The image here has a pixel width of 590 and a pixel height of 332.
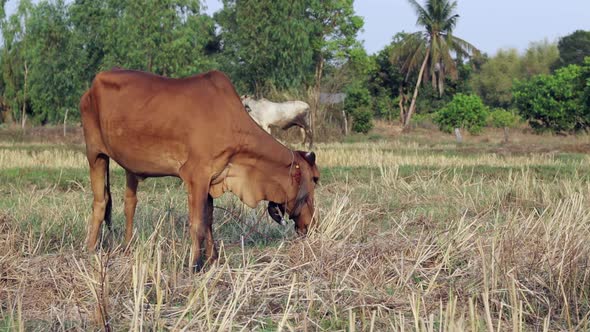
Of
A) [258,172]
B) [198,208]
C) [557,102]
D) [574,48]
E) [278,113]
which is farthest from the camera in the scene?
[574,48]

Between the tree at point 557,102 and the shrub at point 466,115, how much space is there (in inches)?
74.9

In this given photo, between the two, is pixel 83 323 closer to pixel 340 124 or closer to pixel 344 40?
pixel 340 124

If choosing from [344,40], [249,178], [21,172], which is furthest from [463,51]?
[249,178]

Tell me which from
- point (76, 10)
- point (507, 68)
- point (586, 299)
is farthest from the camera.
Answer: point (507, 68)

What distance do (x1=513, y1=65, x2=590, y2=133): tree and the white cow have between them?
15173 millimetres

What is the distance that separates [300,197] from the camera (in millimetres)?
5539

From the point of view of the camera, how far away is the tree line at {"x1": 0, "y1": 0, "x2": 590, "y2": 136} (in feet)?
87.4

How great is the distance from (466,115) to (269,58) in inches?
403

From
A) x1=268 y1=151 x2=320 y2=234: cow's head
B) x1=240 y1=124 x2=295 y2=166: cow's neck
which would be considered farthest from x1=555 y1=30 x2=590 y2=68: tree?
x1=240 y1=124 x2=295 y2=166: cow's neck

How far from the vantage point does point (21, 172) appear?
1171 cm

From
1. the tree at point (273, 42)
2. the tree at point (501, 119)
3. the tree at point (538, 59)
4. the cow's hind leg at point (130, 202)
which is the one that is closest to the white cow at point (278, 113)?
the tree at point (273, 42)

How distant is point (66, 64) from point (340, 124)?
11.2 metres

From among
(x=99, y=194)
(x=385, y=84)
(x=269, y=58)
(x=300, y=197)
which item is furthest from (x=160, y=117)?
(x=385, y=84)

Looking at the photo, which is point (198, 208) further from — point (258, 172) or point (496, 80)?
point (496, 80)
